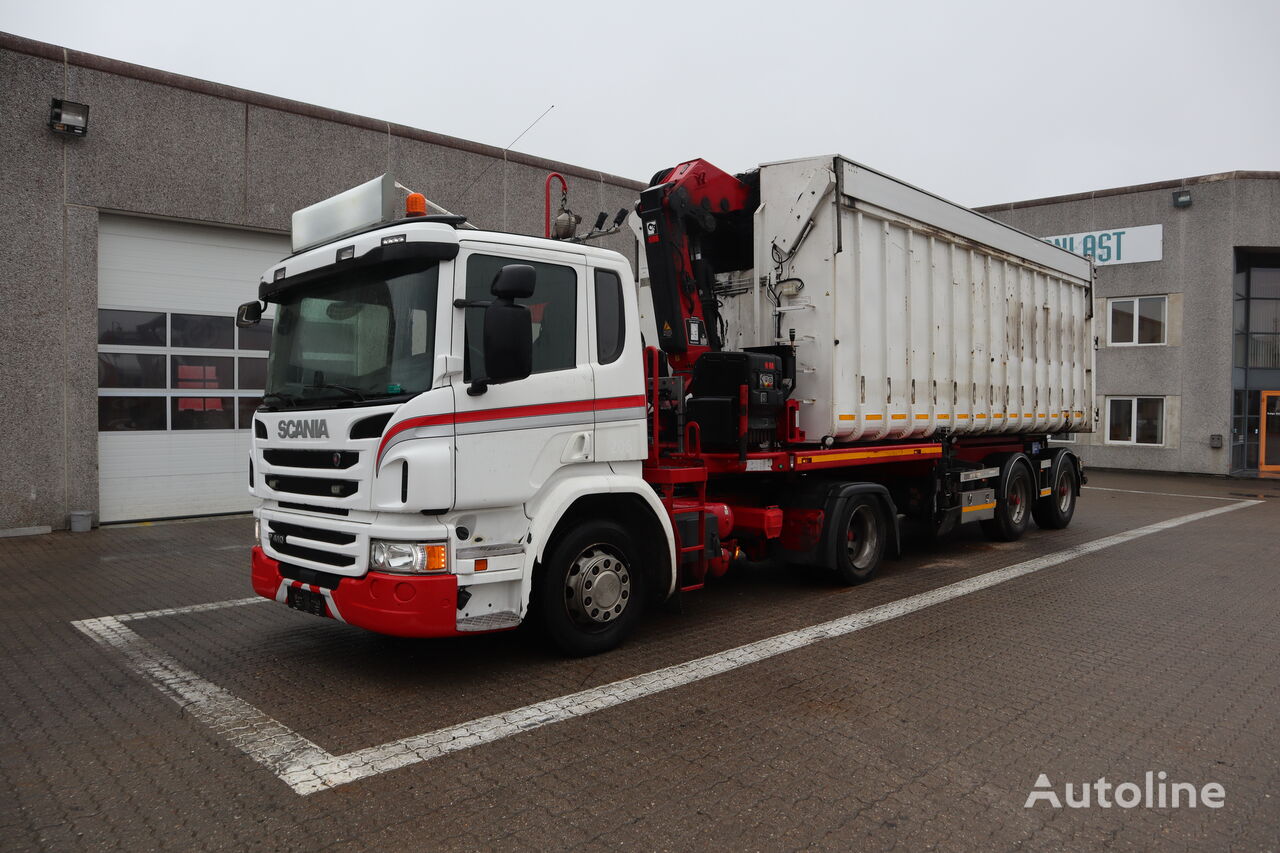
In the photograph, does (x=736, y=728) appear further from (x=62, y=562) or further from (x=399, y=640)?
(x=62, y=562)

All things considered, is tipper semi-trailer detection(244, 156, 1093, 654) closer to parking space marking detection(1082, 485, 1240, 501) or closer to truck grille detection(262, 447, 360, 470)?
truck grille detection(262, 447, 360, 470)

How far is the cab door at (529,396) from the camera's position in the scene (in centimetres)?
464

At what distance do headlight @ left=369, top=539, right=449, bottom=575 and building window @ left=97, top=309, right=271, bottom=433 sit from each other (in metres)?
7.68

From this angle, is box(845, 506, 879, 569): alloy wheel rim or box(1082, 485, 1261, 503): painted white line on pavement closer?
box(845, 506, 879, 569): alloy wheel rim

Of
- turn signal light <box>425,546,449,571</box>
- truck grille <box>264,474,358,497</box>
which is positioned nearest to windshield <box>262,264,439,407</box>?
truck grille <box>264,474,358,497</box>

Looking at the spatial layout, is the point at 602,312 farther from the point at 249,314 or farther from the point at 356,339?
the point at 249,314

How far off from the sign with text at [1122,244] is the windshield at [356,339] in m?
20.5

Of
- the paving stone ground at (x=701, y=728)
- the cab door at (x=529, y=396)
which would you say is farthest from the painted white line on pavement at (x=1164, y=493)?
the cab door at (x=529, y=396)

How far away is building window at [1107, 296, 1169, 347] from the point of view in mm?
21359

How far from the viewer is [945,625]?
632cm

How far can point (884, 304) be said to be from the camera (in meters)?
7.70

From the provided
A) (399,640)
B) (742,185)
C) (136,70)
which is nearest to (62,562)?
(399,640)

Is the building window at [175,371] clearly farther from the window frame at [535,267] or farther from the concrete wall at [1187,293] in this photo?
the concrete wall at [1187,293]

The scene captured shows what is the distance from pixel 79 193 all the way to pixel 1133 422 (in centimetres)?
2302
